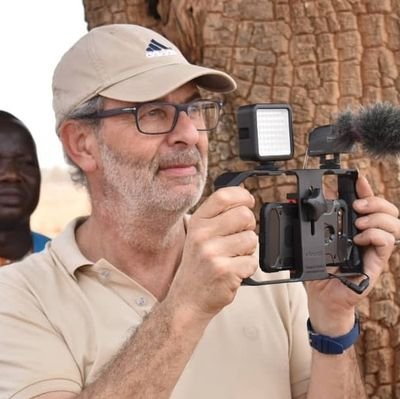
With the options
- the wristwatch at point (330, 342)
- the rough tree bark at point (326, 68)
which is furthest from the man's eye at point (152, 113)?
the rough tree bark at point (326, 68)

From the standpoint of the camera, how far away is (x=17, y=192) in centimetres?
404

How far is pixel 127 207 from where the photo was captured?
239cm

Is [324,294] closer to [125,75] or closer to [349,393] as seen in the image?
[349,393]

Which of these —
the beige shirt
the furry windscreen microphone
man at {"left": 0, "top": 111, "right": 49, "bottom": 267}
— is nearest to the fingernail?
the furry windscreen microphone

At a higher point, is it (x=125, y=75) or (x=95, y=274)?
(x=125, y=75)

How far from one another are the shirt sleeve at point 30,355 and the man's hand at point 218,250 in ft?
1.21

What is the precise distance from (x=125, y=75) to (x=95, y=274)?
49cm

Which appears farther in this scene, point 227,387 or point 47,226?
point 47,226

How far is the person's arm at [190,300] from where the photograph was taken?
6.36ft

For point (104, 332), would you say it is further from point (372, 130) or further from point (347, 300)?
point (372, 130)

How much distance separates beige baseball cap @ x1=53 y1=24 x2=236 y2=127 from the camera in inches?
92.0

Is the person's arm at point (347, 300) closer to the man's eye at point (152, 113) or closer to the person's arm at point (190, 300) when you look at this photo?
the person's arm at point (190, 300)

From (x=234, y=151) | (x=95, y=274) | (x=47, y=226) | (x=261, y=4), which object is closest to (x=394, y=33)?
(x=261, y=4)

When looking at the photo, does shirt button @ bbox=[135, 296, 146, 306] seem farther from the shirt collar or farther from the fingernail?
the fingernail
